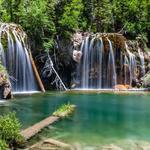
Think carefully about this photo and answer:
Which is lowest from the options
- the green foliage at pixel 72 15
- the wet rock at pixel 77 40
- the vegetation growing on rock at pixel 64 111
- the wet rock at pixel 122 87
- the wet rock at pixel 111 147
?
the wet rock at pixel 111 147

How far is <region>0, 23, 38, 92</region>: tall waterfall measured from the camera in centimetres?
3444

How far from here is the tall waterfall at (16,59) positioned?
113 feet

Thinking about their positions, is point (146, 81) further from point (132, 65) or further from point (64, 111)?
point (64, 111)

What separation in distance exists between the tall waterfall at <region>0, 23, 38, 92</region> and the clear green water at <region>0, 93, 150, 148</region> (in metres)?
8.49

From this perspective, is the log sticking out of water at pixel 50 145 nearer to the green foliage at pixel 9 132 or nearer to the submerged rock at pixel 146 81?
the green foliage at pixel 9 132

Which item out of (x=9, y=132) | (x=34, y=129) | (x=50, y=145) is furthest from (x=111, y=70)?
(x=9, y=132)

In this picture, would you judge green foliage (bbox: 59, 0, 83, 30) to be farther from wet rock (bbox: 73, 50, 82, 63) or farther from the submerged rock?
the submerged rock

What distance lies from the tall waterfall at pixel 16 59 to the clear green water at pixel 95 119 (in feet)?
27.9

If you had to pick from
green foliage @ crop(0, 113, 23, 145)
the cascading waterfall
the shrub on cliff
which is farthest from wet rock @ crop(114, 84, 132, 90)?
green foliage @ crop(0, 113, 23, 145)

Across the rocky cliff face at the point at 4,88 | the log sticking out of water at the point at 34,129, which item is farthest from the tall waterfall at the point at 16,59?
the log sticking out of water at the point at 34,129

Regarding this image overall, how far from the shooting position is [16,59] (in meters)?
34.8

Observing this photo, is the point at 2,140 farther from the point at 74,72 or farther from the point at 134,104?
the point at 74,72

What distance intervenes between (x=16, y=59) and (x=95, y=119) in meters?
16.7

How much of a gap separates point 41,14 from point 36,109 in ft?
59.3
